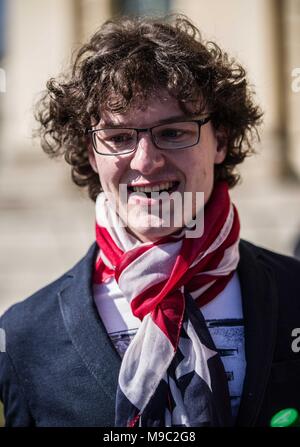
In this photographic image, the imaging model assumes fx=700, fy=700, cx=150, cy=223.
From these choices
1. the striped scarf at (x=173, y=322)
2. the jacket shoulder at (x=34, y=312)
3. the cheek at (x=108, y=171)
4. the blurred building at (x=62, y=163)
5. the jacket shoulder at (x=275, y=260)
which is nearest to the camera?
the striped scarf at (x=173, y=322)

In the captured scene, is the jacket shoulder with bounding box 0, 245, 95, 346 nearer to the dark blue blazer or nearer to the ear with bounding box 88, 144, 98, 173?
the dark blue blazer

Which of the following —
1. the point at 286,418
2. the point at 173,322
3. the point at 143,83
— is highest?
the point at 143,83

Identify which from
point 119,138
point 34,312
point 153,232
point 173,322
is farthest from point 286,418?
point 119,138

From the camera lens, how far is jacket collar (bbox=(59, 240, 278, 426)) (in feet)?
6.25

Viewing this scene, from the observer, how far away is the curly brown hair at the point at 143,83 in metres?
1.94

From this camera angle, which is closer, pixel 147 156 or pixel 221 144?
pixel 147 156

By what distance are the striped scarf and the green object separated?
15 centimetres

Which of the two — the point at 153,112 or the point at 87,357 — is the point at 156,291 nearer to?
the point at 87,357

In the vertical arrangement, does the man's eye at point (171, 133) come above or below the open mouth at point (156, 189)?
above

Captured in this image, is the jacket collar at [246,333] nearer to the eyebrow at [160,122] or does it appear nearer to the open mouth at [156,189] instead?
the open mouth at [156,189]

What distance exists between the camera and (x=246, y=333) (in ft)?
6.45

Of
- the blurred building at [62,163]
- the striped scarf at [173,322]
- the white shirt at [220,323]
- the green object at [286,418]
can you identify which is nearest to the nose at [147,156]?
the striped scarf at [173,322]

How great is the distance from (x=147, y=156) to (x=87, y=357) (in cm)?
59

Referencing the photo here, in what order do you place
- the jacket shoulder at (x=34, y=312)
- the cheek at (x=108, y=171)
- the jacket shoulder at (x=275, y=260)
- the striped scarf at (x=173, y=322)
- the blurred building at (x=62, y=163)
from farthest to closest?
the blurred building at (x=62, y=163) < the jacket shoulder at (x=275, y=260) < the jacket shoulder at (x=34, y=312) < the cheek at (x=108, y=171) < the striped scarf at (x=173, y=322)
